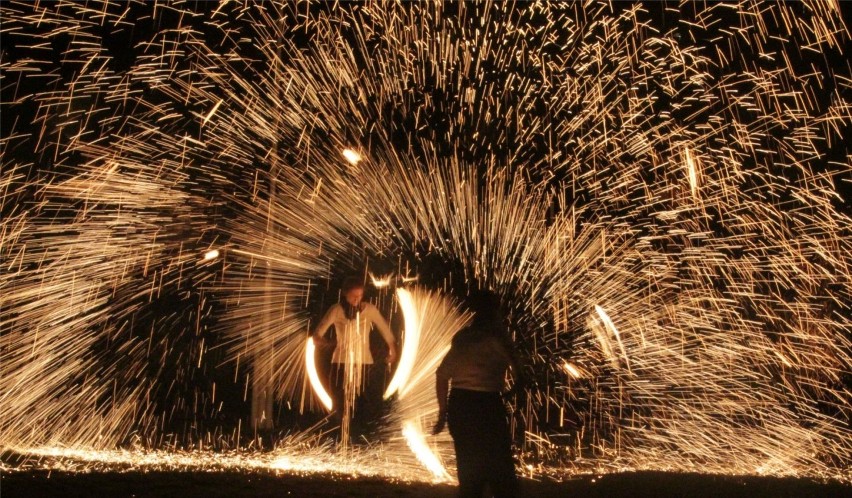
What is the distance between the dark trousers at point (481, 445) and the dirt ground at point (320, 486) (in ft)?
5.77

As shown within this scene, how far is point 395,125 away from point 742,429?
5972 mm

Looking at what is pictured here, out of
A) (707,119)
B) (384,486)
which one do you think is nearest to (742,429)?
(707,119)

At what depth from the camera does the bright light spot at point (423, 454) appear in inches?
399

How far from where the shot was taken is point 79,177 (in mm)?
14391

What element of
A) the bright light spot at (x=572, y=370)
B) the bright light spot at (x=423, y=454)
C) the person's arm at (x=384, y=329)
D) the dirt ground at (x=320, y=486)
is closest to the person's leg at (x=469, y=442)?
the dirt ground at (x=320, y=486)

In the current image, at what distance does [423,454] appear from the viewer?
10.5 m

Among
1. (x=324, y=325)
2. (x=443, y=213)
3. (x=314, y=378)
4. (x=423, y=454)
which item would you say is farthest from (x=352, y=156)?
(x=423, y=454)

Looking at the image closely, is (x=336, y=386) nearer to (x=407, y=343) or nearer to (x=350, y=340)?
(x=350, y=340)

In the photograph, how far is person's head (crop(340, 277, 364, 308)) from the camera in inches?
394

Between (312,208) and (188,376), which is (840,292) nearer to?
(312,208)

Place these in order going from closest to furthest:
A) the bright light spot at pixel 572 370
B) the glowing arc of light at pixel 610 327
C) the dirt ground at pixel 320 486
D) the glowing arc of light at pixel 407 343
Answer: the dirt ground at pixel 320 486, the glowing arc of light at pixel 407 343, the glowing arc of light at pixel 610 327, the bright light spot at pixel 572 370

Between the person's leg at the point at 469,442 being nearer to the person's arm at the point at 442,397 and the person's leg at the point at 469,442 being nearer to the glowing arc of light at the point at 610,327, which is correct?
the person's arm at the point at 442,397

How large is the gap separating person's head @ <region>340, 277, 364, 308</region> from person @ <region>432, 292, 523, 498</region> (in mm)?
2813

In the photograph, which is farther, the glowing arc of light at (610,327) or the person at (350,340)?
the glowing arc of light at (610,327)
